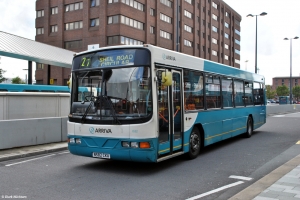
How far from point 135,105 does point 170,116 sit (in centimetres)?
117

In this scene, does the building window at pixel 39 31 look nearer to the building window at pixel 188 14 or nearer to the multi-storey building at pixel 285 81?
the building window at pixel 188 14

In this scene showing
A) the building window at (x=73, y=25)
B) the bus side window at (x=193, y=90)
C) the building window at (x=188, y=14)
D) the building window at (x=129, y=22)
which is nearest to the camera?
the bus side window at (x=193, y=90)

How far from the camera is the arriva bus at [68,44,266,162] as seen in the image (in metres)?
7.09

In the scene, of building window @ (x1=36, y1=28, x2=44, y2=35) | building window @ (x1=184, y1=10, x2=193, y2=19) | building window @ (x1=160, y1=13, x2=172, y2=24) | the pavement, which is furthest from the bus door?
building window @ (x1=184, y1=10, x2=193, y2=19)

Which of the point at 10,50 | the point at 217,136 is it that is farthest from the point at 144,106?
the point at 10,50

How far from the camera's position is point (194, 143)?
9.10 metres

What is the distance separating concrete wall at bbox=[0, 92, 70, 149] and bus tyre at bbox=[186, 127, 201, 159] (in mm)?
5568

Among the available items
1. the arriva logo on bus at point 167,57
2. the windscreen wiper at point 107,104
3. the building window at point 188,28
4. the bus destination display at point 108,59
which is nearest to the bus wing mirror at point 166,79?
the arriva logo on bus at point 167,57

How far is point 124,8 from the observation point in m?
46.9

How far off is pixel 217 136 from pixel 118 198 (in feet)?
19.1

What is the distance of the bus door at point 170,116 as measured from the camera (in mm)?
7453

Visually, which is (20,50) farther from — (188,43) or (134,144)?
(188,43)

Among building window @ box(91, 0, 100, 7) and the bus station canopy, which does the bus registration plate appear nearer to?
the bus station canopy

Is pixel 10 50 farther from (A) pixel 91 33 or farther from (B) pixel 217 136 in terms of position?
(A) pixel 91 33
